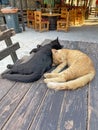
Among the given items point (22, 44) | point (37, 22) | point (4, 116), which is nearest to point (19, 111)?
point (4, 116)

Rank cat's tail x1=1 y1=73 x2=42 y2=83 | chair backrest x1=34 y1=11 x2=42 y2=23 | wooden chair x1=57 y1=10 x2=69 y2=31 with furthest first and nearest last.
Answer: wooden chair x1=57 y1=10 x2=69 y2=31 → chair backrest x1=34 y1=11 x2=42 y2=23 → cat's tail x1=1 y1=73 x2=42 y2=83

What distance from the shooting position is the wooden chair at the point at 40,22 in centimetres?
678

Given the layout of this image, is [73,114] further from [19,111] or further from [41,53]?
[41,53]

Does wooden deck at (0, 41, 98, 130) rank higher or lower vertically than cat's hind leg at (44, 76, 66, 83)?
lower

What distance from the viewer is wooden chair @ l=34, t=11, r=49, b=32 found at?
6.78 metres

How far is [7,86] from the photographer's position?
4.55ft

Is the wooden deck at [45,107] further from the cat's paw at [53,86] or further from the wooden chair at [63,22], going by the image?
the wooden chair at [63,22]

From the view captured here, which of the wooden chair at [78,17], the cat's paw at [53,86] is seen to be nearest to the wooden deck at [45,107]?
the cat's paw at [53,86]

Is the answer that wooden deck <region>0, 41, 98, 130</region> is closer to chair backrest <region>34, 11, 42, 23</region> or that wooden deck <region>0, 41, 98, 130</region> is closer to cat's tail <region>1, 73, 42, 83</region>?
cat's tail <region>1, 73, 42, 83</region>

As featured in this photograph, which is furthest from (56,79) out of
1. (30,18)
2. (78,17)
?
(78,17)

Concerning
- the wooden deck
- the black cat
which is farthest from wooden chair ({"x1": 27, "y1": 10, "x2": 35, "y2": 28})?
the wooden deck

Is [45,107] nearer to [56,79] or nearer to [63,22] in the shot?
[56,79]

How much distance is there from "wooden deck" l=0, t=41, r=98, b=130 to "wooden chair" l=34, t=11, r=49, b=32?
563cm

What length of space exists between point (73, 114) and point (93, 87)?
1.28ft
